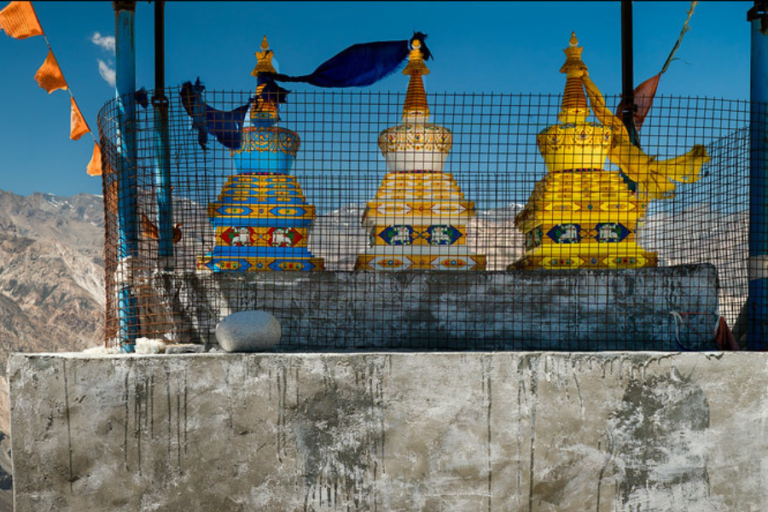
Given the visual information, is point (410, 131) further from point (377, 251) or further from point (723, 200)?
point (723, 200)

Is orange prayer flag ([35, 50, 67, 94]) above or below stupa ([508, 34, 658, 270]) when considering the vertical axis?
above

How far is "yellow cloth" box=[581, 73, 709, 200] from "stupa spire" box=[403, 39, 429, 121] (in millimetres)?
1966

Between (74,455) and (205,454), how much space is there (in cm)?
96

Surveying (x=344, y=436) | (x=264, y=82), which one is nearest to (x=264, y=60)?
(x=264, y=82)

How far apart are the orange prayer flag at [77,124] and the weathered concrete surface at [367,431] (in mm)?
2848

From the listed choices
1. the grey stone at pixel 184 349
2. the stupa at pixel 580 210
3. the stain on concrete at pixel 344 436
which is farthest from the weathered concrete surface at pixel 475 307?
the stain on concrete at pixel 344 436

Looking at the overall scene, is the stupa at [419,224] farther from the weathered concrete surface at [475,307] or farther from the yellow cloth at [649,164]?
the yellow cloth at [649,164]

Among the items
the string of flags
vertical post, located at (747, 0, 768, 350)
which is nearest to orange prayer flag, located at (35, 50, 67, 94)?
the string of flags

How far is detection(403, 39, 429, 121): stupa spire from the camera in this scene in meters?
7.84

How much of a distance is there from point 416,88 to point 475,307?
3108 millimetres

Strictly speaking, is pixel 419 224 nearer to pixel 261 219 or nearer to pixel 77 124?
pixel 261 219

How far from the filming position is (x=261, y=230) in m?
7.09

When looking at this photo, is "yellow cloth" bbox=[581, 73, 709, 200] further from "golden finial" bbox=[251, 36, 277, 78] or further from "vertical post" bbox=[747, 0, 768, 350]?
"golden finial" bbox=[251, 36, 277, 78]

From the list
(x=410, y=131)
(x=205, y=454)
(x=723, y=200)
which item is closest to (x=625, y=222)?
(x=723, y=200)
